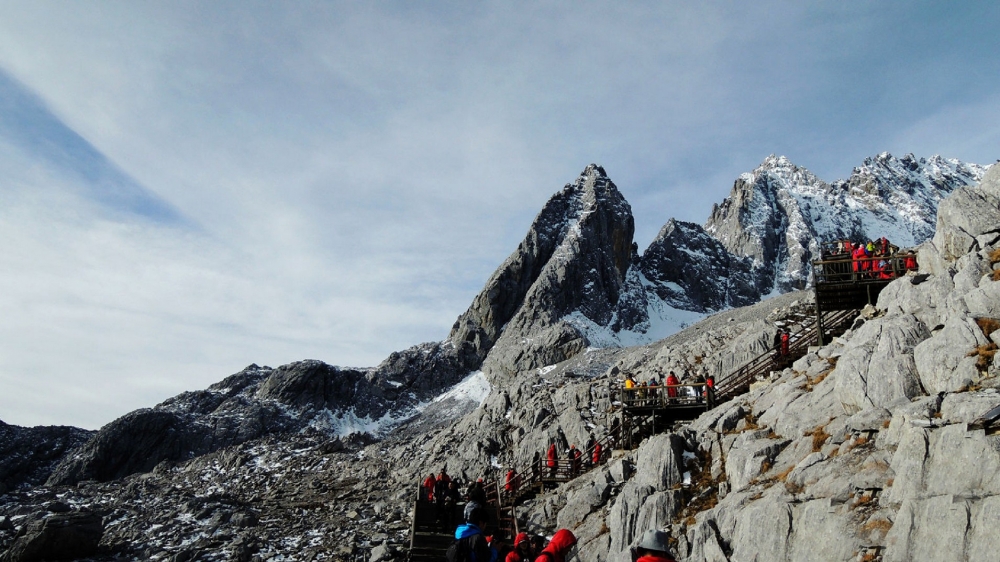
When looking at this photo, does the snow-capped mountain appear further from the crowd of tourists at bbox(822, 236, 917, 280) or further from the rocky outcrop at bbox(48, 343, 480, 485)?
the crowd of tourists at bbox(822, 236, 917, 280)

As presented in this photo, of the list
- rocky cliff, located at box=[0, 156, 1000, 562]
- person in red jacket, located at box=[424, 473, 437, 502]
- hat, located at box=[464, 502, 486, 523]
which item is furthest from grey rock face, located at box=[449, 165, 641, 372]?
hat, located at box=[464, 502, 486, 523]

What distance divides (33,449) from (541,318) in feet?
250

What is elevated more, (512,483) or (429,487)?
(429,487)

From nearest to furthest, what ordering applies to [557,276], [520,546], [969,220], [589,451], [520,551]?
[520,551] < [520,546] < [969,220] < [589,451] < [557,276]

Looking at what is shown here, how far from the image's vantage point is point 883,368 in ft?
51.2

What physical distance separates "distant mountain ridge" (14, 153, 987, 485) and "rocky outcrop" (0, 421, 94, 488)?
3282mm

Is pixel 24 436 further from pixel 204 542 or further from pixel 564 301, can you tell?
pixel 564 301

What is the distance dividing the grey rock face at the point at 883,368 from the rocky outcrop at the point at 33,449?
81.8m

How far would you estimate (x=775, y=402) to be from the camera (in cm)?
1878

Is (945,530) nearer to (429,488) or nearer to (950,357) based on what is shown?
(950,357)

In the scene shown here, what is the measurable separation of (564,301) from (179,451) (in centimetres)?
6768

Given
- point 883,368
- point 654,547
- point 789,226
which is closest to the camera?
point 654,547

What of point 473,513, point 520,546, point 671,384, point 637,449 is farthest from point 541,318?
point 473,513

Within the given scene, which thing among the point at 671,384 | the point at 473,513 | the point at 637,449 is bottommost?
the point at 473,513
